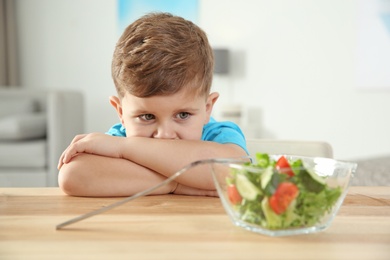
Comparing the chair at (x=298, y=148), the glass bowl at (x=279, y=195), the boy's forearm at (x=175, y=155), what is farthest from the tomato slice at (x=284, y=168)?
the chair at (x=298, y=148)

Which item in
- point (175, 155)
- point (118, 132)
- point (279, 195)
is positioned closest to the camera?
point (279, 195)

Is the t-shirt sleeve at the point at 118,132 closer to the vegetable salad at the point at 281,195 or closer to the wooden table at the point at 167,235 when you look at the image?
the wooden table at the point at 167,235

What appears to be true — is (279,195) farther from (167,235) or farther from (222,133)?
(222,133)

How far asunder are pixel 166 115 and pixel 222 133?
139 millimetres

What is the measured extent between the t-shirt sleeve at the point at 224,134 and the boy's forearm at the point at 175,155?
4.3 inches

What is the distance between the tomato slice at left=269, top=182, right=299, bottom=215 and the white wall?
436 cm

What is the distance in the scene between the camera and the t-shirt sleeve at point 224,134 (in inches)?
44.5

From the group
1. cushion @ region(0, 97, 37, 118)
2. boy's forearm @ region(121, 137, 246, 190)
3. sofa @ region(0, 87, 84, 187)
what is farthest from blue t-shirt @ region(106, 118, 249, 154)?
cushion @ region(0, 97, 37, 118)

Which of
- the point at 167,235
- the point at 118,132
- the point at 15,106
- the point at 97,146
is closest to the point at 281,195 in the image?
A: the point at 167,235

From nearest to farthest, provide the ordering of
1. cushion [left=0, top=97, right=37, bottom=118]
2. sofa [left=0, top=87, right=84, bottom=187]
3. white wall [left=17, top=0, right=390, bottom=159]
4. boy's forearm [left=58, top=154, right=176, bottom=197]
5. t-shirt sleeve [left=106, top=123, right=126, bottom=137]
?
boy's forearm [left=58, top=154, right=176, bottom=197]
t-shirt sleeve [left=106, top=123, right=126, bottom=137]
sofa [left=0, top=87, right=84, bottom=187]
cushion [left=0, top=97, right=37, bottom=118]
white wall [left=17, top=0, right=390, bottom=159]

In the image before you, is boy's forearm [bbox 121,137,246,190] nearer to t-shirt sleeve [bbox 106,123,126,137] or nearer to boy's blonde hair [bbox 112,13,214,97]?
boy's blonde hair [bbox 112,13,214,97]

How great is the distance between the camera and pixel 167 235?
0.69 meters

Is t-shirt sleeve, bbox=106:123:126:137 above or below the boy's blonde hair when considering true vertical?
below

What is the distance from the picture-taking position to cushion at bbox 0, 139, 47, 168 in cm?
396
